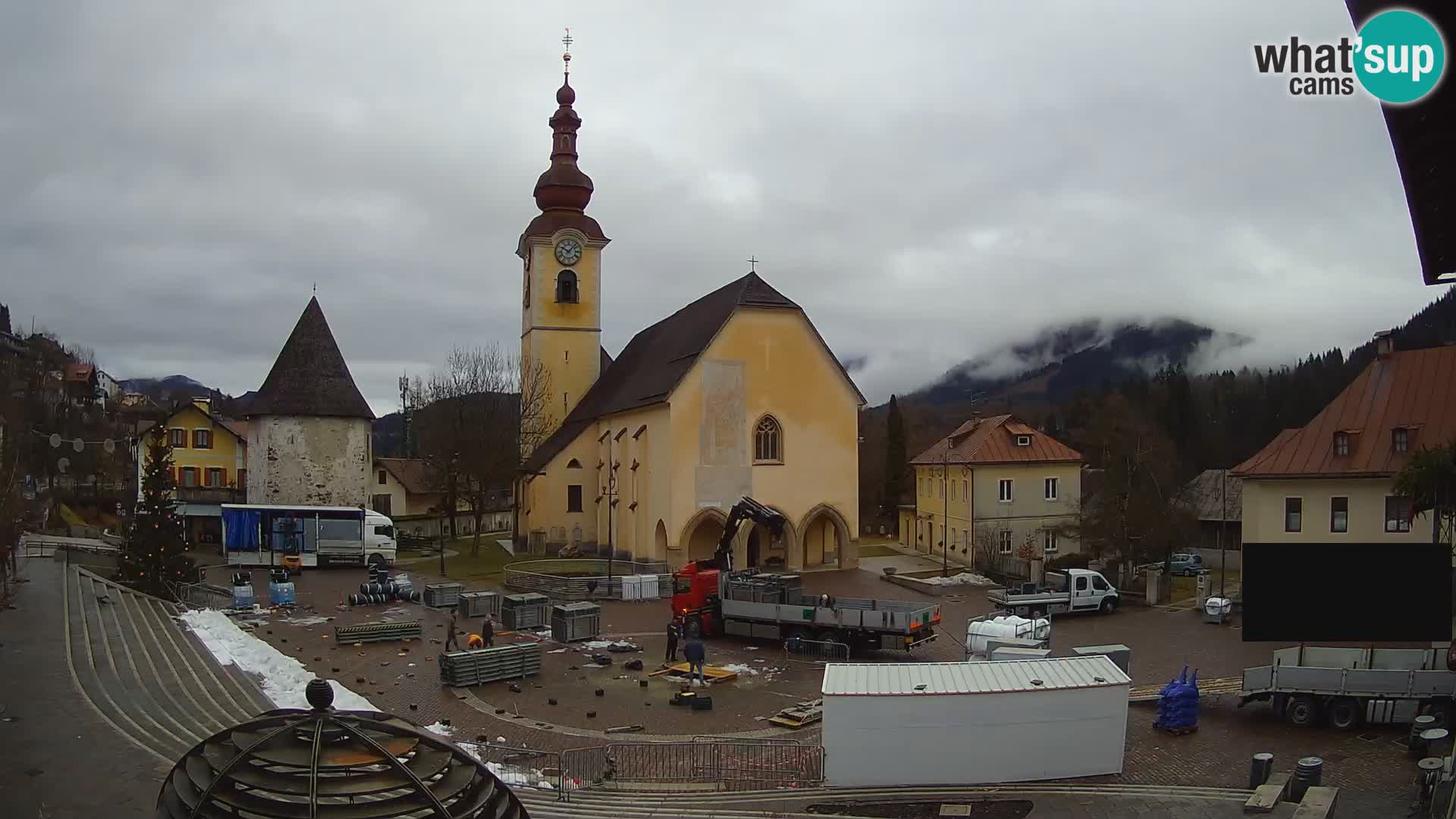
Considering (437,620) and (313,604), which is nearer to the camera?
(437,620)

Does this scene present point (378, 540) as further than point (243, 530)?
Yes

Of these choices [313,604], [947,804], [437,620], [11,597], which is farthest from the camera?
[313,604]

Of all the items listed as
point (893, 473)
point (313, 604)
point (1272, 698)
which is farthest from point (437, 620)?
point (893, 473)

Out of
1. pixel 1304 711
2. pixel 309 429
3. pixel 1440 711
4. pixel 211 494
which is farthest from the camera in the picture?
pixel 211 494

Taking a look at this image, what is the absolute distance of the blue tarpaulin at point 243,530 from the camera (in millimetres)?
38594

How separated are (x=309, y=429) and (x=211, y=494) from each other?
872 centimetres

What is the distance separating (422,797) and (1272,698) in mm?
15472

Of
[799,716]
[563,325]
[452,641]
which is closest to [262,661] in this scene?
[452,641]

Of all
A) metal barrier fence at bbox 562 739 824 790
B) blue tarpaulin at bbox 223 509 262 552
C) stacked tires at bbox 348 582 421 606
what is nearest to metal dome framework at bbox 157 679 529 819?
metal barrier fence at bbox 562 739 824 790

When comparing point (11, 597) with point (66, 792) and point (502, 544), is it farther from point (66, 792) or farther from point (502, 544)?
point (502, 544)

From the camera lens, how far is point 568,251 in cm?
5106

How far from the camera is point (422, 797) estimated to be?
5.01 metres

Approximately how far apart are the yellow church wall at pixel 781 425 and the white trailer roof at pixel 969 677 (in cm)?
2401

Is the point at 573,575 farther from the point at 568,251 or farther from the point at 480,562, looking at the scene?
the point at 568,251
